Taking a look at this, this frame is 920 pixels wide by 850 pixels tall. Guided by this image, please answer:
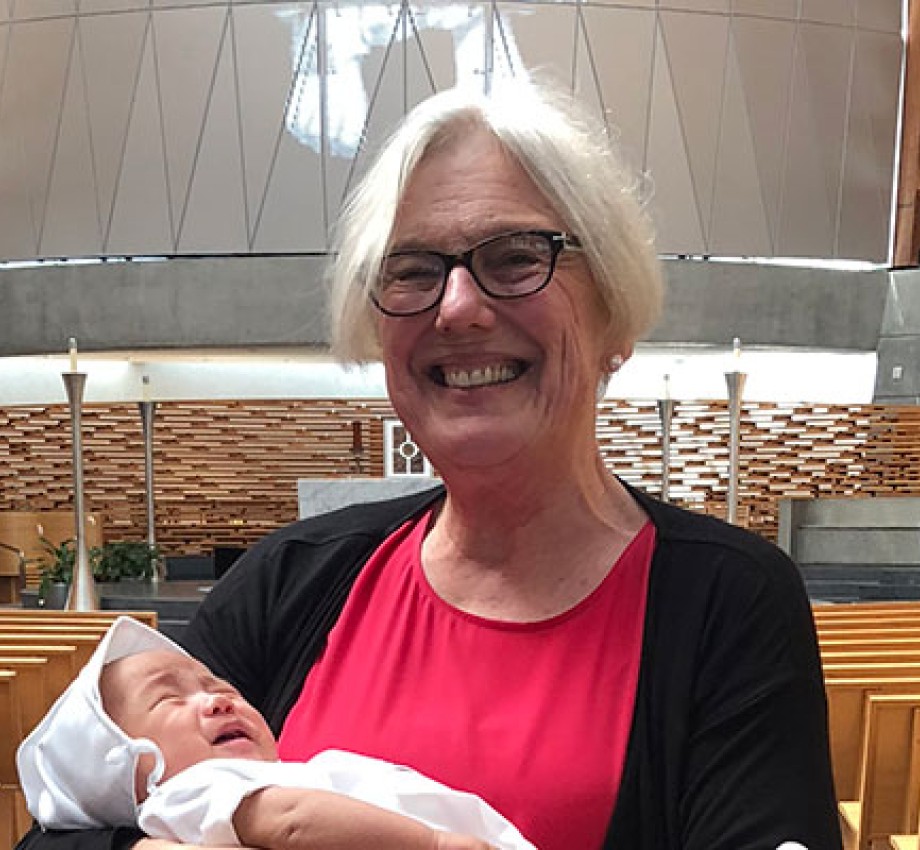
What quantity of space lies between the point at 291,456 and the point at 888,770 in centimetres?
993

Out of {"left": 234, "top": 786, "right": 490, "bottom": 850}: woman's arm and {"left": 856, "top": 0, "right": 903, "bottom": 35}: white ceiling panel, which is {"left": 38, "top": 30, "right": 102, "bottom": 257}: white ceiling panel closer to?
{"left": 856, "top": 0, "right": 903, "bottom": 35}: white ceiling panel

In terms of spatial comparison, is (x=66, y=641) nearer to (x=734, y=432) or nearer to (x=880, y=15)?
(x=734, y=432)

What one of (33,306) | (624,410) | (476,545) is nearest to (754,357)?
(624,410)

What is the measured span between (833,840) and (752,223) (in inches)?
503

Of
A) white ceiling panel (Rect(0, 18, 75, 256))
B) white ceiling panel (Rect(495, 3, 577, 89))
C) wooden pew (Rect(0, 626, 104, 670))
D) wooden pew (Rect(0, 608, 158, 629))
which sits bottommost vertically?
wooden pew (Rect(0, 608, 158, 629))

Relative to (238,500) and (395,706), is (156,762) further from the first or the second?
(238,500)

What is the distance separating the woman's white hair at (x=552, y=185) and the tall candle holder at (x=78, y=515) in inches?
230

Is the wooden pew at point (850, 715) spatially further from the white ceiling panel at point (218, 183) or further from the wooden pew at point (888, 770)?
the white ceiling panel at point (218, 183)

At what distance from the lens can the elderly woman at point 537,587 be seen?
3.89 feet

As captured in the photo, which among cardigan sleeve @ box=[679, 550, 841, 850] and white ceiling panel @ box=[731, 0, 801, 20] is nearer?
cardigan sleeve @ box=[679, 550, 841, 850]

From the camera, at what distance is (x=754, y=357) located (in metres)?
14.2

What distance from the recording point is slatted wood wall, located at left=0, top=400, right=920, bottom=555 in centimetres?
1223

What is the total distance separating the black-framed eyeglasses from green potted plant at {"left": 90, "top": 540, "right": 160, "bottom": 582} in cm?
885

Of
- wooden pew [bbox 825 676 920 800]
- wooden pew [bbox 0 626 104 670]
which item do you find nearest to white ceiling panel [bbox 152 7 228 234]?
wooden pew [bbox 0 626 104 670]
